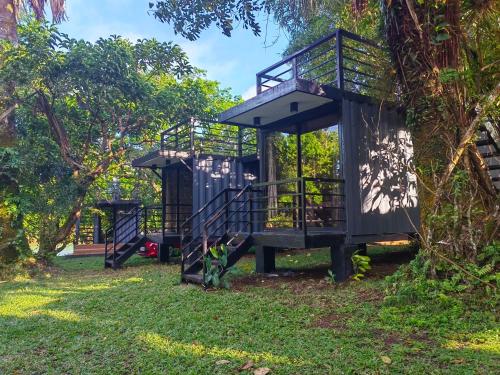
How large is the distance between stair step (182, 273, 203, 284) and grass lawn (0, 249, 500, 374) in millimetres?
134

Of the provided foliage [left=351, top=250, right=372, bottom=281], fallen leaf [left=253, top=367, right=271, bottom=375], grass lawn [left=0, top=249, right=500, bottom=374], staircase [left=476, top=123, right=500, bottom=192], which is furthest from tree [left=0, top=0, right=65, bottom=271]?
staircase [left=476, top=123, right=500, bottom=192]

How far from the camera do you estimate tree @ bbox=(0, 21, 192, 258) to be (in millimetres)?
10547

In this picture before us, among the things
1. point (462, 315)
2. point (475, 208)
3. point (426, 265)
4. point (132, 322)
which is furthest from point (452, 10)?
point (132, 322)

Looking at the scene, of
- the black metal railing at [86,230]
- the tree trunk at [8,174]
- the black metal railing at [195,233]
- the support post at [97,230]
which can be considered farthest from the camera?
the black metal railing at [86,230]

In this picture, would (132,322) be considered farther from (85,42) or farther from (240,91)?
(240,91)

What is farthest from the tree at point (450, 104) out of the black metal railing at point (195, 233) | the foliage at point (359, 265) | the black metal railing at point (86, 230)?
the black metal railing at point (86, 230)

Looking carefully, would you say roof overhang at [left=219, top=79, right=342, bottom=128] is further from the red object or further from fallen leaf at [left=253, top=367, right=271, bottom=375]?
the red object

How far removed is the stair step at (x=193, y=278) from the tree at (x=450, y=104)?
11.9 ft

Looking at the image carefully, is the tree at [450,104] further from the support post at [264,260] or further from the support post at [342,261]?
the support post at [264,260]

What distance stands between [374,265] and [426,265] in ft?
11.1

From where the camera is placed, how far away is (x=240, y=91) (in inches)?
1009

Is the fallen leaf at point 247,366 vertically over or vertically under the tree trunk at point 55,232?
under

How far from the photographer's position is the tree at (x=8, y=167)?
9641mm

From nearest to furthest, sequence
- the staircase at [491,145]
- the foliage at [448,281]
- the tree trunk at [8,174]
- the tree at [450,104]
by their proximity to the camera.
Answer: the foliage at [448,281] → the tree at [450,104] → the staircase at [491,145] → the tree trunk at [8,174]
